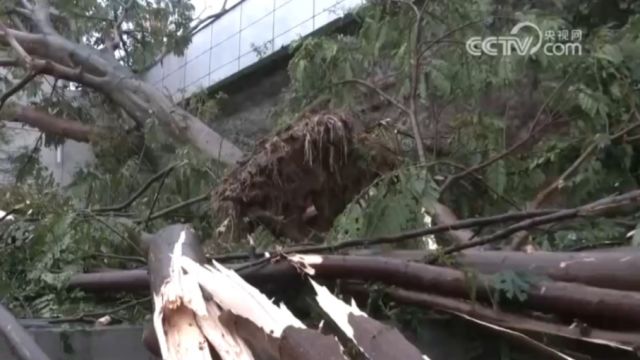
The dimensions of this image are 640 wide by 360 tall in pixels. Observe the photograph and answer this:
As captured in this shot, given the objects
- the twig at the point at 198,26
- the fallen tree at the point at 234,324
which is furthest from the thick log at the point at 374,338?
the twig at the point at 198,26

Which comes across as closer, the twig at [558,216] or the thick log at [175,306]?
the thick log at [175,306]

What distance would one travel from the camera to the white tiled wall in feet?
23.9

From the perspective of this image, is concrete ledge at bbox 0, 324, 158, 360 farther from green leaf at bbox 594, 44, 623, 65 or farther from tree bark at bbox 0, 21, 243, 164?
green leaf at bbox 594, 44, 623, 65

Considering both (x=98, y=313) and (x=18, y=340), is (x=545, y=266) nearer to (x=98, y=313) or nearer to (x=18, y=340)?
(x=18, y=340)

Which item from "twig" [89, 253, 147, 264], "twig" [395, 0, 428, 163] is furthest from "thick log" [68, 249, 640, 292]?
"twig" [395, 0, 428, 163]

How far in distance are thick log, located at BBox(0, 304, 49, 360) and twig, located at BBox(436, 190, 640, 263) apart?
113 cm

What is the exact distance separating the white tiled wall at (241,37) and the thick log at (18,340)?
4.61 metres

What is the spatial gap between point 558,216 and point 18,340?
1593 millimetres

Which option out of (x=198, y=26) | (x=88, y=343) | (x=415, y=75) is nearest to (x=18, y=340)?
(x=88, y=343)

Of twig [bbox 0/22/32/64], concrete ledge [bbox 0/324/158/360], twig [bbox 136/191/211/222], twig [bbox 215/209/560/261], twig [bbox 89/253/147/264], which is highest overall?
twig [bbox 0/22/32/64]

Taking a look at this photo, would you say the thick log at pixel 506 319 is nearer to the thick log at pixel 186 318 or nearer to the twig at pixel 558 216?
the twig at pixel 558 216

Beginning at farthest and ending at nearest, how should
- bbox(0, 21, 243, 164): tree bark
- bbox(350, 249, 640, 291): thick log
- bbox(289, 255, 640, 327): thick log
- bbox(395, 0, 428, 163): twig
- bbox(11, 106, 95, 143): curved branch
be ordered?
bbox(11, 106, 95, 143): curved branch
bbox(0, 21, 243, 164): tree bark
bbox(395, 0, 428, 163): twig
bbox(350, 249, 640, 291): thick log
bbox(289, 255, 640, 327): thick log

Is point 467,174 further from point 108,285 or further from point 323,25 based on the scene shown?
point 323,25

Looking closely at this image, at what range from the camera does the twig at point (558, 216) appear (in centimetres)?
231
